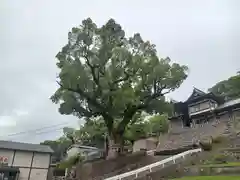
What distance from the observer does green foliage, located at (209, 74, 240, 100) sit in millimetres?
45000

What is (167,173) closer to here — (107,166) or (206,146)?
(206,146)

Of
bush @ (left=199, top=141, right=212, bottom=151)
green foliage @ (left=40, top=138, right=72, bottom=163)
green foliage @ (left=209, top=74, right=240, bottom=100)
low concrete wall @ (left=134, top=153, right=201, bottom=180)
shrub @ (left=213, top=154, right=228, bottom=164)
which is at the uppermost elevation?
green foliage @ (left=209, top=74, right=240, bottom=100)

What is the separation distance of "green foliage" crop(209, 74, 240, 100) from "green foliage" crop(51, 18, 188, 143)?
976 inches

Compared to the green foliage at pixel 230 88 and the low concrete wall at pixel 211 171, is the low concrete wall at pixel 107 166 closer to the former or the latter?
the low concrete wall at pixel 211 171

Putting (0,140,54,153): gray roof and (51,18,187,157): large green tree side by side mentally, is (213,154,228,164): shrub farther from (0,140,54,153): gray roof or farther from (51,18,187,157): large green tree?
(0,140,54,153): gray roof

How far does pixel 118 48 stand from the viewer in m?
23.6

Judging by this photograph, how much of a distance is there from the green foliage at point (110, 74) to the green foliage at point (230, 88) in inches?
976

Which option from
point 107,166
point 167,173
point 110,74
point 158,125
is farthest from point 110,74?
point 158,125

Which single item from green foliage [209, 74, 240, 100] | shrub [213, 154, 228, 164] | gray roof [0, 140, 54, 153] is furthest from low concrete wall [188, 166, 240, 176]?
green foliage [209, 74, 240, 100]

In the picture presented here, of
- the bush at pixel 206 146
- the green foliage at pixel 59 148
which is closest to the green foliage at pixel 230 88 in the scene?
the bush at pixel 206 146

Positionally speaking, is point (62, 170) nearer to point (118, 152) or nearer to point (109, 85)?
point (118, 152)

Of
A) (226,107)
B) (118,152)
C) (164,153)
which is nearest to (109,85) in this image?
(118,152)

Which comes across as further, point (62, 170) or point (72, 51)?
point (62, 170)

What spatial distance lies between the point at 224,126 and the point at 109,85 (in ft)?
46.5
